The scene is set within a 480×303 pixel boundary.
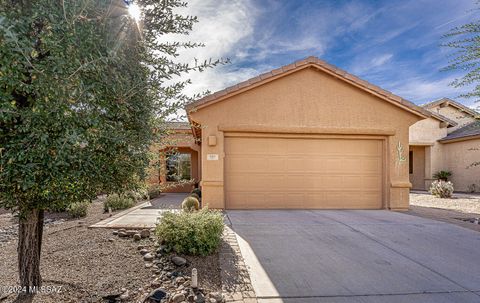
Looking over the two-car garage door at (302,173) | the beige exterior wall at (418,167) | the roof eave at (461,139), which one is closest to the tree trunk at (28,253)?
the two-car garage door at (302,173)

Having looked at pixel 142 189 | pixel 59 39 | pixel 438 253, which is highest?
pixel 59 39

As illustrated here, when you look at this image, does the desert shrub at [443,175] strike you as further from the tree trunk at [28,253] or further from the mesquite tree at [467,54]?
the tree trunk at [28,253]

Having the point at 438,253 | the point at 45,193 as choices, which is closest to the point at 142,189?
the point at 45,193

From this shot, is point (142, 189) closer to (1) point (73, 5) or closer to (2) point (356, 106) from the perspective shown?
(1) point (73, 5)

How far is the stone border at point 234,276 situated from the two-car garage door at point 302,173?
3769 mm

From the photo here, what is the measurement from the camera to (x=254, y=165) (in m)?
8.95

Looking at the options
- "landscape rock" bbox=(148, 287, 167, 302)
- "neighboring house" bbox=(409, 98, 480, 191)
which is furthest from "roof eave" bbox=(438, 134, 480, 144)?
"landscape rock" bbox=(148, 287, 167, 302)

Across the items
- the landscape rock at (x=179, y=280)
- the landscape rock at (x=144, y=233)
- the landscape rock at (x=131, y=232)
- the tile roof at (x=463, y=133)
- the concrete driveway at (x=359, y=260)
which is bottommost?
the concrete driveway at (x=359, y=260)

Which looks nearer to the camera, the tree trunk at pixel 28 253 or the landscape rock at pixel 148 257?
the tree trunk at pixel 28 253

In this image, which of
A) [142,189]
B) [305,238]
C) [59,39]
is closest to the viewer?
[59,39]

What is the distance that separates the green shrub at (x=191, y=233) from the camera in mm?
4473

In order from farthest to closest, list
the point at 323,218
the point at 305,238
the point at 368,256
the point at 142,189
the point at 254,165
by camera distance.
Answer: the point at 254,165, the point at 323,218, the point at 305,238, the point at 368,256, the point at 142,189

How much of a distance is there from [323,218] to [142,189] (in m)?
5.73

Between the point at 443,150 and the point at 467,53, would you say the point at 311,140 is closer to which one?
the point at 467,53
